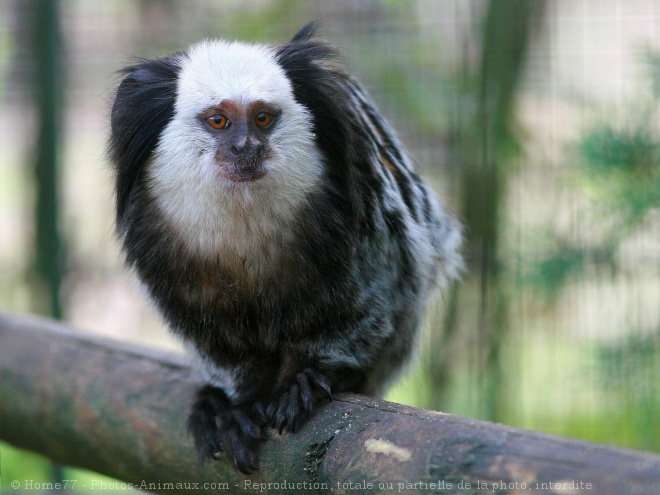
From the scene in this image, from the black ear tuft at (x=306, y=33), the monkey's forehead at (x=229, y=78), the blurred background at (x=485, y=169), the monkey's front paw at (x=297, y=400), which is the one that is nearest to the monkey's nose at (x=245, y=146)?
the monkey's forehead at (x=229, y=78)

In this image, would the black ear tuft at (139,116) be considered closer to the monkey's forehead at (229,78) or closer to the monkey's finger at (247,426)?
the monkey's forehead at (229,78)

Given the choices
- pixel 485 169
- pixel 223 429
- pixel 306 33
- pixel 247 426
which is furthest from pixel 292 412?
pixel 485 169

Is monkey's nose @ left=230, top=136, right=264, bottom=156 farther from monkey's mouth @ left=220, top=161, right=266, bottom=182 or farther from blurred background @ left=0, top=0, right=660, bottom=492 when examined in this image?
blurred background @ left=0, top=0, right=660, bottom=492

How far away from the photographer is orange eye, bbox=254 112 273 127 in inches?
82.7

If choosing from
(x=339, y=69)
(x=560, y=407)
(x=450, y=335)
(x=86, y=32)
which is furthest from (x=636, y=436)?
(x=86, y=32)

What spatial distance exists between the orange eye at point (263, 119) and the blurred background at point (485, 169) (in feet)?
4.78

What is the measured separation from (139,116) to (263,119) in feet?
1.13

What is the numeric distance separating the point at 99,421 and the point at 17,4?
107 inches

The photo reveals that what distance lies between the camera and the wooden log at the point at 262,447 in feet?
4.22

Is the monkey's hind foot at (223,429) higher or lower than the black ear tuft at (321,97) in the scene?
lower

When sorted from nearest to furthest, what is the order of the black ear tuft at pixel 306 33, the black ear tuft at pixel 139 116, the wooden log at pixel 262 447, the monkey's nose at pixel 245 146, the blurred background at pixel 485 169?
the wooden log at pixel 262 447
the monkey's nose at pixel 245 146
the black ear tuft at pixel 139 116
the black ear tuft at pixel 306 33
the blurred background at pixel 485 169

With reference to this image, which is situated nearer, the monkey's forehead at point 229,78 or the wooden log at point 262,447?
the wooden log at point 262,447

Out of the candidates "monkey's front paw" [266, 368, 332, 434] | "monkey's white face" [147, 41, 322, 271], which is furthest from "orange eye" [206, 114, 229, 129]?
"monkey's front paw" [266, 368, 332, 434]

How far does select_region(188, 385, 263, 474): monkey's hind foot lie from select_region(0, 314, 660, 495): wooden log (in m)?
0.04
